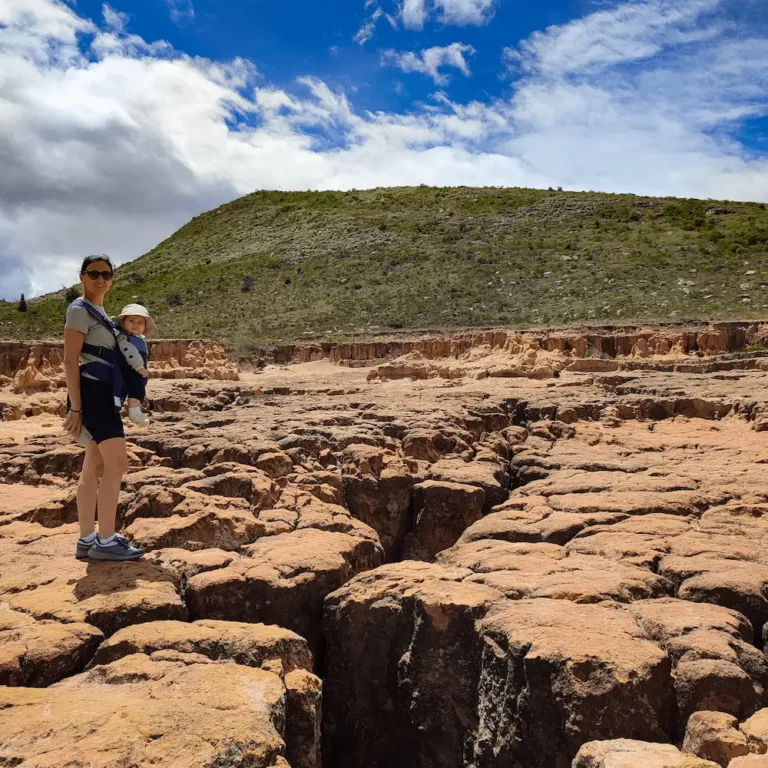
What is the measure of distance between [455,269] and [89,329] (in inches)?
1367

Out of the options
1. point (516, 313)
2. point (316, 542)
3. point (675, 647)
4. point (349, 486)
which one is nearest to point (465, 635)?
point (675, 647)

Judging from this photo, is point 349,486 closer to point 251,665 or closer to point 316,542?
point 316,542

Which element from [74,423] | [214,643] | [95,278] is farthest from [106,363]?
[214,643]

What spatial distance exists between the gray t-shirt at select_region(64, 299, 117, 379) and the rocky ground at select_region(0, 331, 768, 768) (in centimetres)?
136

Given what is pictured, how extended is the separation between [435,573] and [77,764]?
2618mm

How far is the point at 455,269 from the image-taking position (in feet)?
123

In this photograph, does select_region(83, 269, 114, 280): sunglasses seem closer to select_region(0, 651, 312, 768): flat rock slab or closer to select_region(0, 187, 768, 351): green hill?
select_region(0, 651, 312, 768): flat rock slab

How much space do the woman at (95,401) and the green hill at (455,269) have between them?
78.0ft

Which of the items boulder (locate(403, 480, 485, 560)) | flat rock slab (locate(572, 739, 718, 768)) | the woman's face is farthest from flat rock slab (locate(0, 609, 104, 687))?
boulder (locate(403, 480, 485, 560))

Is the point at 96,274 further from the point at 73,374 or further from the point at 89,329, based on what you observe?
the point at 73,374

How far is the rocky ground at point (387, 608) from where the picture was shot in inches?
112

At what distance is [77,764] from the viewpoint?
2219mm

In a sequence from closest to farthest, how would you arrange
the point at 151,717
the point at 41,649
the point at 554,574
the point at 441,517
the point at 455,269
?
1. the point at 151,717
2. the point at 41,649
3. the point at 554,574
4. the point at 441,517
5. the point at 455,269

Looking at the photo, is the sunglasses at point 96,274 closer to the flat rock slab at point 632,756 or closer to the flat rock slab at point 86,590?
the flat rock slab at point 86,590
